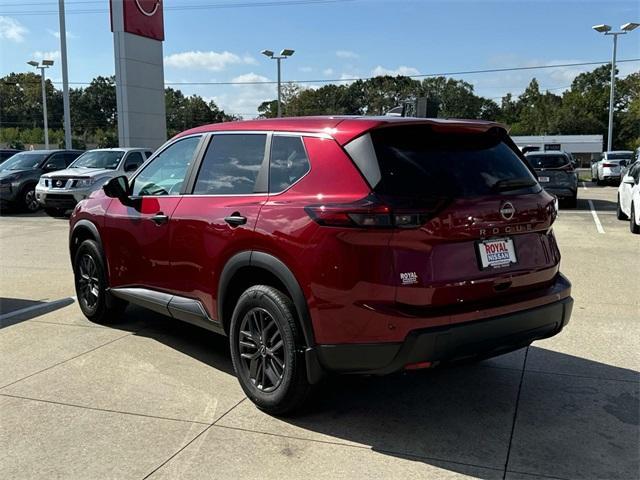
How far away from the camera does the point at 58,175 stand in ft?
49.4

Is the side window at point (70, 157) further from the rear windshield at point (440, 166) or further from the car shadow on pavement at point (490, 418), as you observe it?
the rear windshield at point (440, 166)

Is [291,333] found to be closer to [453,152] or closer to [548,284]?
[453,152]

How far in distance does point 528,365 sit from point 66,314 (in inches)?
178

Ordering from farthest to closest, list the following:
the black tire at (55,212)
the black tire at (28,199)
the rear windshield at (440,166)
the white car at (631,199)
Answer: the black tire at (28,199) → the black tire at (55,212) → the white car at (631,199) → the rear windshield at (440,166)

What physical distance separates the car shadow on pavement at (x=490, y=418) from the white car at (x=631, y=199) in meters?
7.77

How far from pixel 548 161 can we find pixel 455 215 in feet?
46.5

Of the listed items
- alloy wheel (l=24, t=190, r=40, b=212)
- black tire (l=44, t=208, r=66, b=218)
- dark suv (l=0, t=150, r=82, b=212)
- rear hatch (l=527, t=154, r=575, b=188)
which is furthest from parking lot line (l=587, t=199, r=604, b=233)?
alloy wheel (l=24, t=190, r=40, b=212)

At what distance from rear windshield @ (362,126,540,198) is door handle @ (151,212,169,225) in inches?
76.3

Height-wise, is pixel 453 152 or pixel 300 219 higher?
pixel 453 152

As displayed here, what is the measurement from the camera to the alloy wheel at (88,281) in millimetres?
5680

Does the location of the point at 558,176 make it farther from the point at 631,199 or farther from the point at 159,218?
the point at 159,218

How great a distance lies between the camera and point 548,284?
3.81m

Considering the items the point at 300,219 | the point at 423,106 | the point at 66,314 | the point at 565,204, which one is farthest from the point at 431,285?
the point at 565,204

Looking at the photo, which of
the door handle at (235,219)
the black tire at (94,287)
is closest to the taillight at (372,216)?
the door handle at (235,219)
